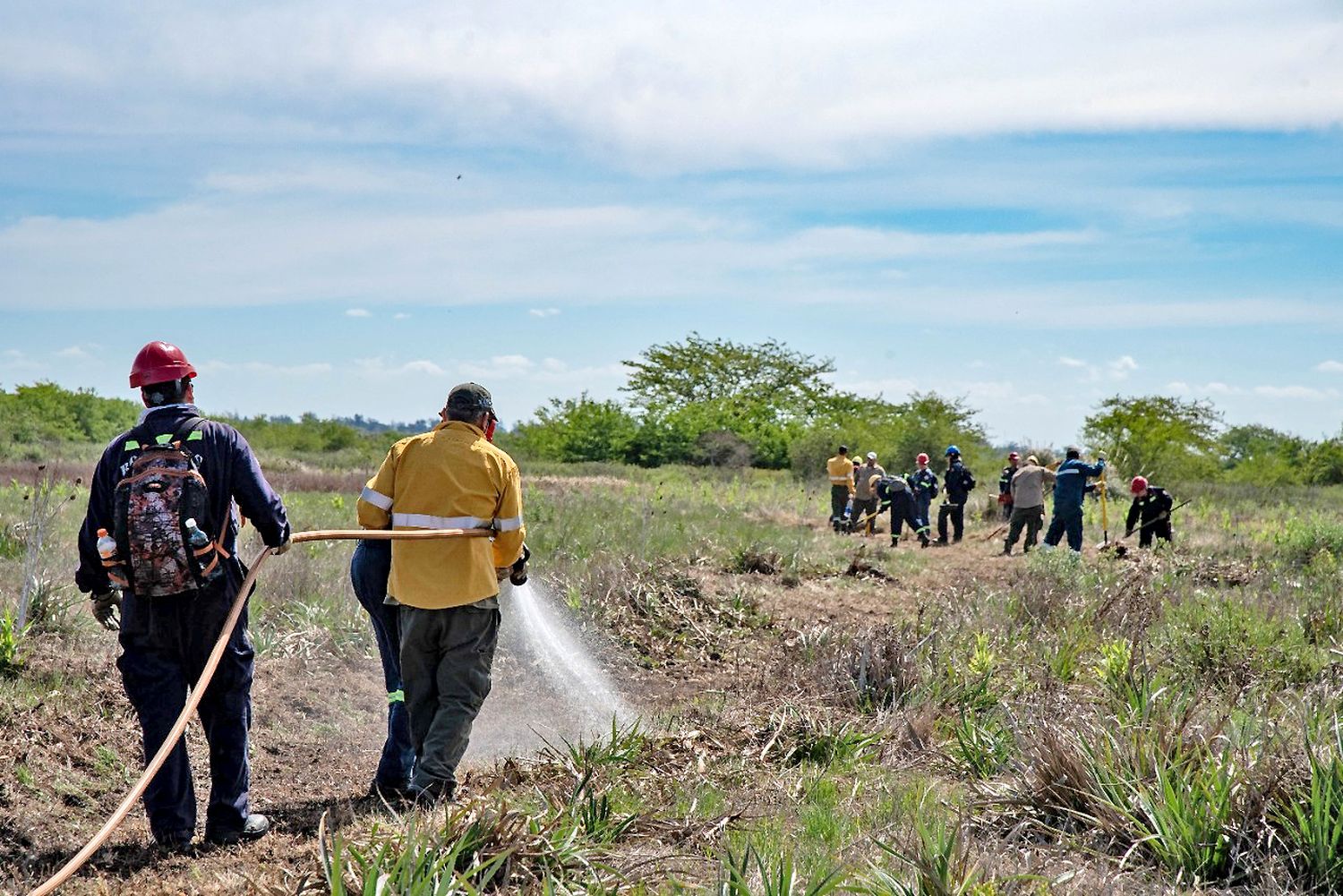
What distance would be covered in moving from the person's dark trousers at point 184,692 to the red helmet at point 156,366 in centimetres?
85

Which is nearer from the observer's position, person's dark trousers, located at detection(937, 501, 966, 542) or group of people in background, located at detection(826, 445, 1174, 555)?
group of people in background, located at detection(826, 445, 1174, 555)

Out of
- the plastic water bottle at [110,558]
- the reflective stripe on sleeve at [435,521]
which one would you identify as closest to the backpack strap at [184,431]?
the plastic water bottle at [110,558]

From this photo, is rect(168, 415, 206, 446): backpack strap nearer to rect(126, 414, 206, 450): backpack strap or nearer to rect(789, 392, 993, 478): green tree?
rect(126, 414, 206, 450): backpack strap

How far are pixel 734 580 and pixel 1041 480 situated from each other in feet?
24.9

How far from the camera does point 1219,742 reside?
17.4 feet

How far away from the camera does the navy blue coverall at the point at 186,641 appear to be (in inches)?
192

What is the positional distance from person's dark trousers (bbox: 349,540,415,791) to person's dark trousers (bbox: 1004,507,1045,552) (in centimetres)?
1352

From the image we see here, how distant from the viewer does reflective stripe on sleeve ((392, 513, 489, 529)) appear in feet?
18.1

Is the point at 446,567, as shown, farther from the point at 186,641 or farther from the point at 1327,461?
the point at 1327,461

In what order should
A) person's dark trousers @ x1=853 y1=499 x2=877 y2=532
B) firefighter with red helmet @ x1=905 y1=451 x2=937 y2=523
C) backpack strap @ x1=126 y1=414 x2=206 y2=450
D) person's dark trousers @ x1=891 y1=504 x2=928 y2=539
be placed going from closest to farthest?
backpack strap @ x1=126 y1=414 x2=206 y2=450, person's dark trousers @ x1=891 y1=504 x2=928 y2=539, firefighter with red helmet @ x1=905 y1=451 x2=937 y2=523, person's dark trousers @ x1=853 y1=499 x2=877 y2=532

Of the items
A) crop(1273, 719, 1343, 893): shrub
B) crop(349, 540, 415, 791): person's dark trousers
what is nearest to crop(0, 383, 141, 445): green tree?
crop(349, 540, 415, 791): person's dark trousers

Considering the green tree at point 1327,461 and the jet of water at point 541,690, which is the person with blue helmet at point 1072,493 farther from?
the green tree at point 1327,461

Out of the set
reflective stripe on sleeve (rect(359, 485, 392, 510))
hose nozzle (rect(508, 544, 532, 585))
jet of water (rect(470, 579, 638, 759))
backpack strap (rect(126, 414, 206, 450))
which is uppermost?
backpack strap (rect(126, 414, 206, 450))

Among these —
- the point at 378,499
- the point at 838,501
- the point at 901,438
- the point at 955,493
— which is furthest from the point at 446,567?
the point at 901,438
